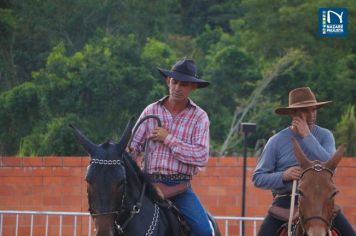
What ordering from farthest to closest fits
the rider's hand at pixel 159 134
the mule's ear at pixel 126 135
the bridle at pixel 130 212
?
the rider's hand at pixel 159 134, the mule's ear at pixel 126 135, the bridle at pixel 130 212

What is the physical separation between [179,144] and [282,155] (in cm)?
92

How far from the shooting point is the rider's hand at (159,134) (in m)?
8.12

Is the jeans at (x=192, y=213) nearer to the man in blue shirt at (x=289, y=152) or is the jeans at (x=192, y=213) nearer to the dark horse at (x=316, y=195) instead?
the man in blue shirt at (x=289, y=152)

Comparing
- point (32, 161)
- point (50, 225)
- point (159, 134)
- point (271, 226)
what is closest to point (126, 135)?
point (159, 134)

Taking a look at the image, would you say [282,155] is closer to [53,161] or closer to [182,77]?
[182,77]

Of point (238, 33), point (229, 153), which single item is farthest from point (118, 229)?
point (238, 33)

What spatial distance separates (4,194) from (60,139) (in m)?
5.37

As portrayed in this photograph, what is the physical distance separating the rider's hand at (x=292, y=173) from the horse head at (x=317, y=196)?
209 mm

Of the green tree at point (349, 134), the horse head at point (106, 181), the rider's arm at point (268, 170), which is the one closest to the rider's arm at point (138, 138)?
the horse head at point (106, 181)

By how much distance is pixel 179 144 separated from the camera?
8156 mm

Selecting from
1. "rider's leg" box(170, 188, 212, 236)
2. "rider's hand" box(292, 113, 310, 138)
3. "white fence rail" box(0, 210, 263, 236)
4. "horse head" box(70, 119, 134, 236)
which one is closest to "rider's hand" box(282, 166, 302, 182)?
"rider's hand" box(292, 113, 310, 138)

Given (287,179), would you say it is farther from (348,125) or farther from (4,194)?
(348,125)

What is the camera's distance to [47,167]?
17406mm

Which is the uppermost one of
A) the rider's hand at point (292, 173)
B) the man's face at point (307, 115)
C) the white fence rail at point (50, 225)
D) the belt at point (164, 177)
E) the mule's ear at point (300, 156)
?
the man's face at point (307, 115)
